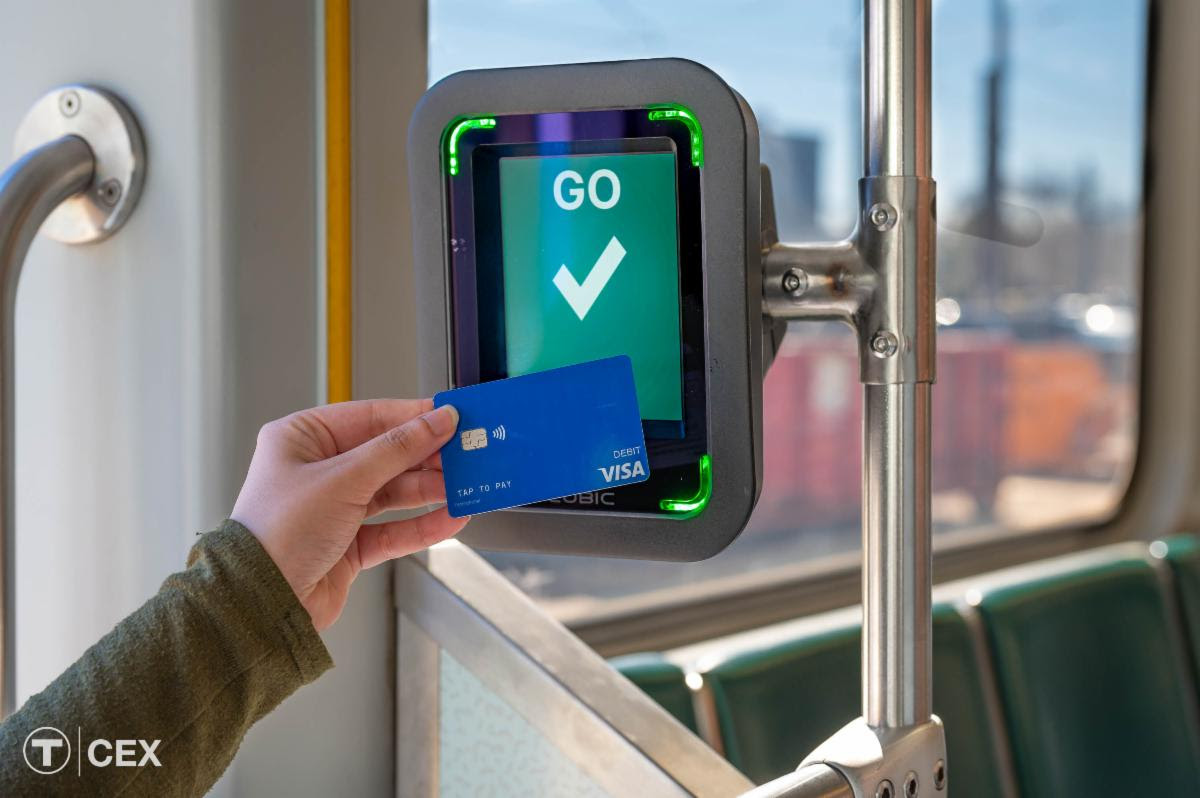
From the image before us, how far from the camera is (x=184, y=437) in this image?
1.04 metres

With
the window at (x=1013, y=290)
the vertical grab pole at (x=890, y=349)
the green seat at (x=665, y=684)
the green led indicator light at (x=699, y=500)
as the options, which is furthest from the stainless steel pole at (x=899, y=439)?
the window at (x=1013, y=290)

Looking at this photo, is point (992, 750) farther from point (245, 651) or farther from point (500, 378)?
point (245, 651)

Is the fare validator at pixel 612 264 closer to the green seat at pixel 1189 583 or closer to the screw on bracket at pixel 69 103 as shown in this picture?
the screw on bracket at pixel 69 103

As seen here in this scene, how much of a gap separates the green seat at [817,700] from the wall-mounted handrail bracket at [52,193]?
38.9 inches

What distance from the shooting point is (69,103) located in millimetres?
1049

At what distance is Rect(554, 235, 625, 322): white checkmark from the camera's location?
82cm

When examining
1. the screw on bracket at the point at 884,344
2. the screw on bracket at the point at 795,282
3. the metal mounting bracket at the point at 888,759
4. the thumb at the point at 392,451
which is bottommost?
the metal mounting bracket at the point at 888,759

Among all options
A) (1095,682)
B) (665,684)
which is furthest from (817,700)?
(1095,682)

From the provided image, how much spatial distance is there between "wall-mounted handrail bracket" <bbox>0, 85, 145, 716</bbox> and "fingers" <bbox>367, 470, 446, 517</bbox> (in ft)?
1.03

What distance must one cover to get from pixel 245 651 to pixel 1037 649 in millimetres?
1797

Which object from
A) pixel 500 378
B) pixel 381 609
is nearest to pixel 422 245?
pixel 500 378

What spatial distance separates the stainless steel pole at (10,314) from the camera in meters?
0.93

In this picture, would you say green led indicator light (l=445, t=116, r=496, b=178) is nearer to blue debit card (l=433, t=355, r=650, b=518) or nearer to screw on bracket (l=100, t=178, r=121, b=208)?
blue debit card (l=433, t=355, r=650, b=518)

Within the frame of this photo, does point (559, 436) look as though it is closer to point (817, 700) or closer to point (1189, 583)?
point (817, 700)
